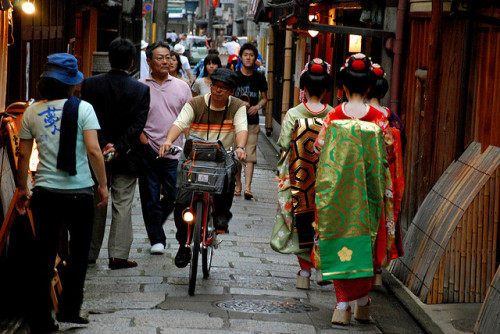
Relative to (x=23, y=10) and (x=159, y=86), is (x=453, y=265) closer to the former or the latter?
(x=159, y=86)

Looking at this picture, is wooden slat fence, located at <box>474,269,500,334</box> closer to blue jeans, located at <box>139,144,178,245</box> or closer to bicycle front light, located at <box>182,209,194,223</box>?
bicycle front light, located at <box>182,209,194,223</box>

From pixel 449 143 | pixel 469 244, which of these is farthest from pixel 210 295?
pixel 449 143

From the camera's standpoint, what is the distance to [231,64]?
16859 mm

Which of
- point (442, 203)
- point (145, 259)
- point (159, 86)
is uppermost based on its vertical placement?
point (159, 86)

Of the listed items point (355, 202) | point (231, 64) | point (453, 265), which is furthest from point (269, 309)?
point (231, 64)

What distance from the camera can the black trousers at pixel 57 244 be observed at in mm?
6066

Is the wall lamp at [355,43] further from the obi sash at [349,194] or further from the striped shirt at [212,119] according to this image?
the obi sash at [349,194]

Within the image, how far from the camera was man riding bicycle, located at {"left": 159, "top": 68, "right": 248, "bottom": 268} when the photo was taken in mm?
7988

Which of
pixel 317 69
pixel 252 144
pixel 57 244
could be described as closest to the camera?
pixel 57 244

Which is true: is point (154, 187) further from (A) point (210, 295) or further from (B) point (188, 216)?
(A) point (210, 295)

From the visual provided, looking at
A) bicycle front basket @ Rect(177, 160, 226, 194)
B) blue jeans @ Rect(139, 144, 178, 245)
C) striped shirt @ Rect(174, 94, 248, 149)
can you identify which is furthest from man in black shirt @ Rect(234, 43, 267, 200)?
bicycle front basket @ Rect(177, 160, 226, 194)

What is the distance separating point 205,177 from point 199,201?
12.4 inches

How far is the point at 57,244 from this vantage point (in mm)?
6188

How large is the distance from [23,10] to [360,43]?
19.8 ft
